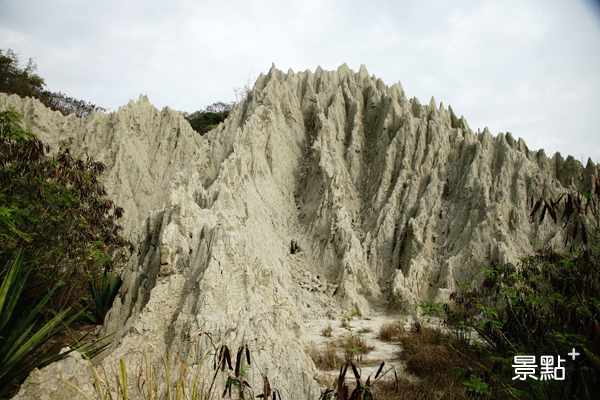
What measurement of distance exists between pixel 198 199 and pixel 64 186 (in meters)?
4.60

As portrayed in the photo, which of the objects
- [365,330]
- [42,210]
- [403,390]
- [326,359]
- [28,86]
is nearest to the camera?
[403,390]

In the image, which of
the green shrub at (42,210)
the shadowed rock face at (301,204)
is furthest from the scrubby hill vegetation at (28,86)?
the green shrub at (42,210)

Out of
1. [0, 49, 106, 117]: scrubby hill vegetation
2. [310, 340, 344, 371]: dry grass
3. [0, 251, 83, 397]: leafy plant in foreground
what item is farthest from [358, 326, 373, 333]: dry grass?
[0, 49, 106, 117]: scrubby hill vegetation

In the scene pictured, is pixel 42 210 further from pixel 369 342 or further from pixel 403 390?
pixel 369 342

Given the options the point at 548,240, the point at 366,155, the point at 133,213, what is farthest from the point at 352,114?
the point at 133,213

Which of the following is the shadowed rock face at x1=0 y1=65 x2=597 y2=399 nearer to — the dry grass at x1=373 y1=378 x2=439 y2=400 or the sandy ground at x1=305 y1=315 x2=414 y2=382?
the sandy ground at x1=305 y1=315 x2=414 y2=382

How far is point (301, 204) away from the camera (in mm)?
17438

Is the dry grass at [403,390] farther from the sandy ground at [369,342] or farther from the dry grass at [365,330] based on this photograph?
the dry grass at [365,330]

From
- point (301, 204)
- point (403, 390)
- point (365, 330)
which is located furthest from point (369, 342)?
point (301, 204)

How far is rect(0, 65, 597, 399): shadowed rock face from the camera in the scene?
247 inches

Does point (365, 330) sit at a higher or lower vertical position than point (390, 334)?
lower

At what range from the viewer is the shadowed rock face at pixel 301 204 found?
6262 millimetres

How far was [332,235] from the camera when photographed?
14969 millimetres

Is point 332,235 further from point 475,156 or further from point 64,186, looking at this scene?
point 64,186
